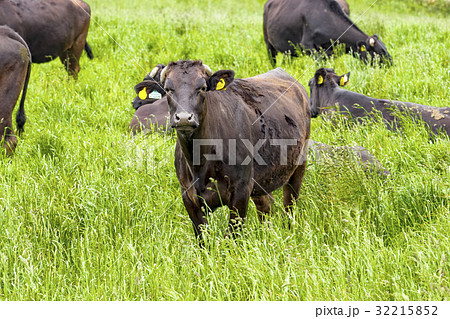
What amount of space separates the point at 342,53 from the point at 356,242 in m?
7.71

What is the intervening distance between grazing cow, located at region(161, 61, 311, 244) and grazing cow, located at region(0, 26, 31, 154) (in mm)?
2875

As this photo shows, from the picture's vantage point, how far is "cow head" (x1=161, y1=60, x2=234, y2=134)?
12.0ft

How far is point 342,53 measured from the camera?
10641 millimetres

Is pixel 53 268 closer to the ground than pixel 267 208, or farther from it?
closer to the ground

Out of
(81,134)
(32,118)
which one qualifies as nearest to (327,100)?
(81,134)

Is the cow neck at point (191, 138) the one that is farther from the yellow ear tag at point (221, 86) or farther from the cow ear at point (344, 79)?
the cow ear at point (344, 79)

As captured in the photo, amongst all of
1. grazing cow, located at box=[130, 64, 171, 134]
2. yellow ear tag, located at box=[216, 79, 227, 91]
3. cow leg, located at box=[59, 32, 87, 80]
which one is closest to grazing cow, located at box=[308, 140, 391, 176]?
yellow ear tag, located at box=[216, 79, 227, 91]

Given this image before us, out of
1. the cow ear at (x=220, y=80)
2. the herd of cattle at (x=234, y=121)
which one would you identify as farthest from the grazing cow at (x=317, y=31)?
the cow ear at (x=220, y=80)

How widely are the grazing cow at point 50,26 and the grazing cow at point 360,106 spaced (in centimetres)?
438

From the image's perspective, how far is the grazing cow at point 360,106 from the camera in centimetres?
643

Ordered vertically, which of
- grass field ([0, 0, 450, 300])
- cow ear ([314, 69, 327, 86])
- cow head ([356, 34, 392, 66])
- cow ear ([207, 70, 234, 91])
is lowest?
grass field ([0, 0, 450, 300])

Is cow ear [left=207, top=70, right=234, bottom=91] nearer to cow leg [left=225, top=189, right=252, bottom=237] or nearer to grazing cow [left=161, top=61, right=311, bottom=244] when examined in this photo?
grazing cow [left=161, top=61, right=311, bottom=244]
